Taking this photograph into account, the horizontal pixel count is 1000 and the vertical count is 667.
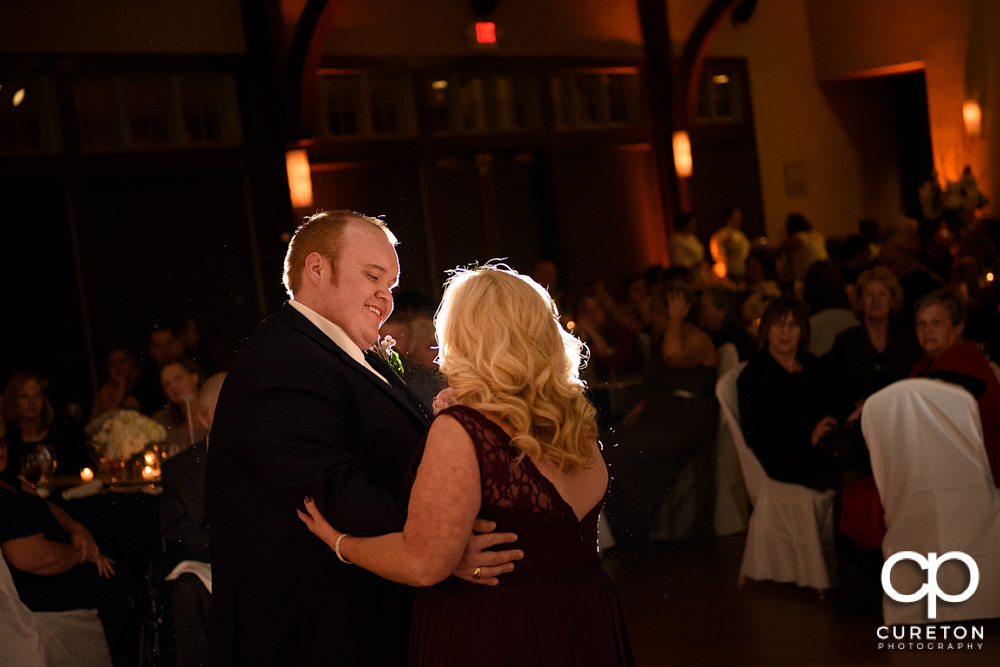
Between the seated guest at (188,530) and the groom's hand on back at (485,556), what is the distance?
179 cm

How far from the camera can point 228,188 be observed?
487cm

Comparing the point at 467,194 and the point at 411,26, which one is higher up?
the point at 411,26

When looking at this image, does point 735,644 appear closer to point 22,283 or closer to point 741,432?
point 741,432

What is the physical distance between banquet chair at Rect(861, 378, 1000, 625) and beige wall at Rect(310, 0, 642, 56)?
2.71 meters

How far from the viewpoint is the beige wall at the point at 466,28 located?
5.09 metres

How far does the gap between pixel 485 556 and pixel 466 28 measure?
161 inches

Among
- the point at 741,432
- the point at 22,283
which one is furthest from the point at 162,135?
the point at 741,432

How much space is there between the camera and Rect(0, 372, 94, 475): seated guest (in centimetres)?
393

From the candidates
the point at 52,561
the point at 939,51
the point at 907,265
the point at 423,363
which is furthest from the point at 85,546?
the point at 939,51

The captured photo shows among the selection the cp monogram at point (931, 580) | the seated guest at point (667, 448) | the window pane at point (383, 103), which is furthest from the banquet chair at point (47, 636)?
the window pane at point (383, 103)

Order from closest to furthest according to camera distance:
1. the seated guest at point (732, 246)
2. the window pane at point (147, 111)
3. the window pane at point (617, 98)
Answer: the window pane at point (147, 111), the window pane at point (617, 98), the seated guest at point (732, 246)

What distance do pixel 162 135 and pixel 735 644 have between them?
365 cm

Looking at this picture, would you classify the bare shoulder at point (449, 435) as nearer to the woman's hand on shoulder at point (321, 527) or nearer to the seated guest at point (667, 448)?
the woman's hand on shoulder at point (321, 527)

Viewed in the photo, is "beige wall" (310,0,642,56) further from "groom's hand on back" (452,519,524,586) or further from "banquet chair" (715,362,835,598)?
"groom's hand on back" (452,519,524,586)
